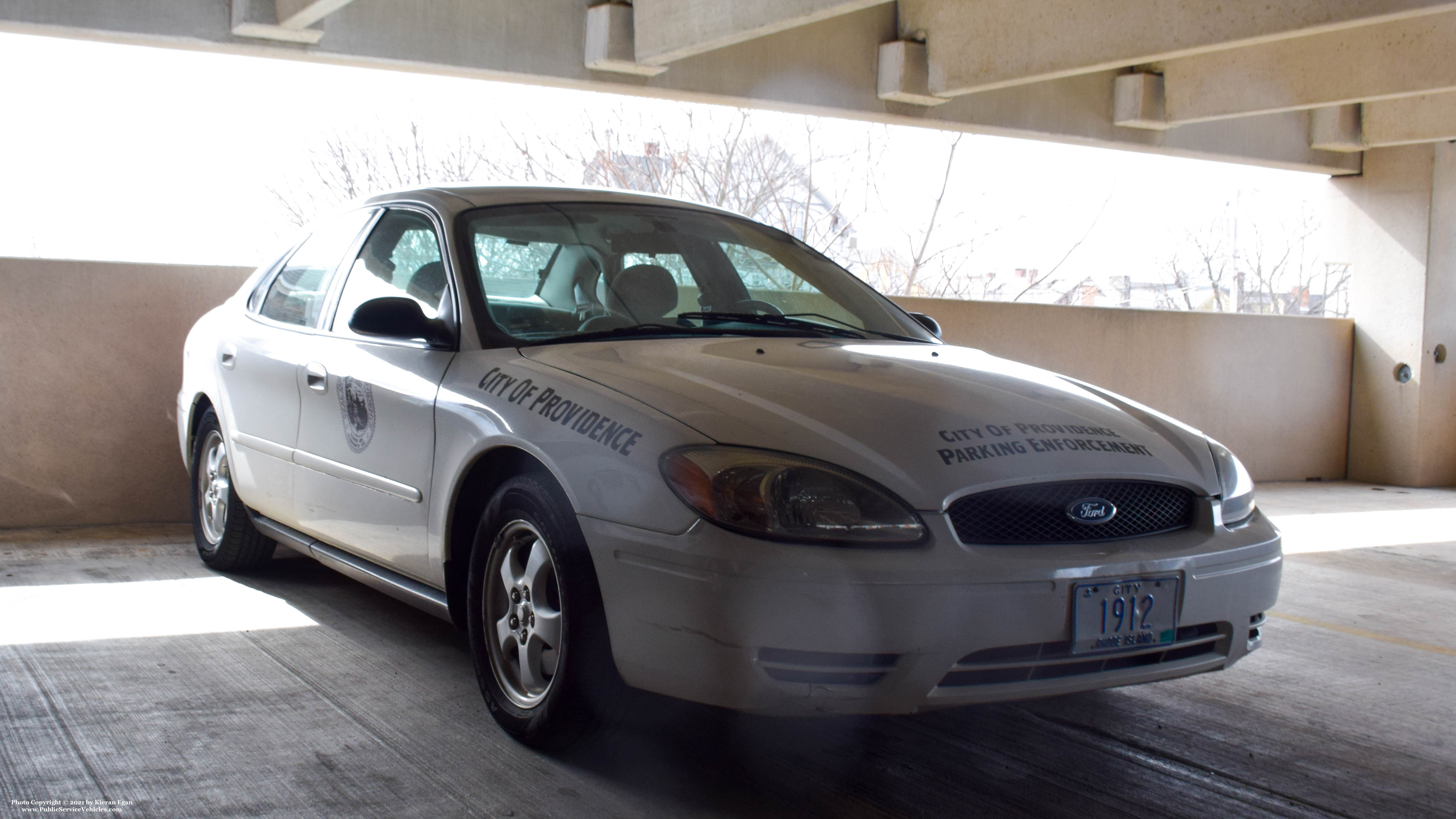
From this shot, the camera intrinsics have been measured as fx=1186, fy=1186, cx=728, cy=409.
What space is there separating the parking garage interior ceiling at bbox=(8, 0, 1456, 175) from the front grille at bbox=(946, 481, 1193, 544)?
4.52 metres

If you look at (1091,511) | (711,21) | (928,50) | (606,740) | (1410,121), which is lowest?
(606,740)

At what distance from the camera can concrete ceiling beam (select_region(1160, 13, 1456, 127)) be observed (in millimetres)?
8750

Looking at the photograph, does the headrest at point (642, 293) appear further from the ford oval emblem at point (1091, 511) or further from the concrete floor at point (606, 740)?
the ford oval emblem at point (1091, 511)

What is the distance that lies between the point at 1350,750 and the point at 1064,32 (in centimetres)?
589

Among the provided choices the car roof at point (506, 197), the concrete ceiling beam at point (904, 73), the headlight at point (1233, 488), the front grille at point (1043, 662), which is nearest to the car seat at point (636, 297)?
the car roof at point (506, 197)

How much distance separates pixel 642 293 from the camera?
12.1ft

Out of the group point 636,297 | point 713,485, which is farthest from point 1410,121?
point 713,485

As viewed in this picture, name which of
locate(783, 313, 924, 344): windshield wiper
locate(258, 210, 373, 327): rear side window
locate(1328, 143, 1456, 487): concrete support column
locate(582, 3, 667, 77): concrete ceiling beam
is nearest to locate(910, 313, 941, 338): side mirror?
locate(783, 313, 924, 344): windshield wiper

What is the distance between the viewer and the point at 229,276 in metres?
6.79

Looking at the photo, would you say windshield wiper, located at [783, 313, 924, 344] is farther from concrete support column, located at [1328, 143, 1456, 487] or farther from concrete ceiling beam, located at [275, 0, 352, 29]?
concrete support column, located at [1328, 143, 1456, 487]

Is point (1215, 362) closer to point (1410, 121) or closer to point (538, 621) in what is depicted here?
point (1410, 121)

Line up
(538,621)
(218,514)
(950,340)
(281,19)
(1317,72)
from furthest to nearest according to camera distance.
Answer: (1317,72)
(950,340)
(281,19)
(218,514)
(538,621)

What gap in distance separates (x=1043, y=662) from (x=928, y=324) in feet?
6.94

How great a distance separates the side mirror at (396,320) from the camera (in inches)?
135
